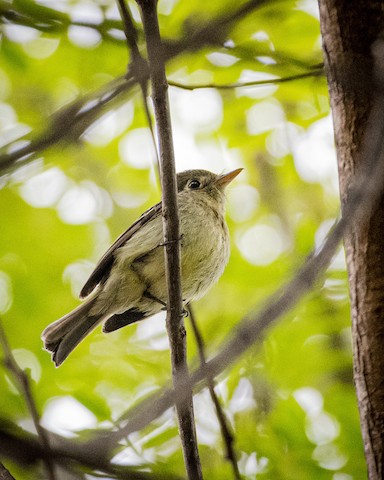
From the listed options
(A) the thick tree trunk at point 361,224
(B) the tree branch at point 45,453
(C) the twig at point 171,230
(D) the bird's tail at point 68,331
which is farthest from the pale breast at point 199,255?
(B) the tree branch at point 45,453

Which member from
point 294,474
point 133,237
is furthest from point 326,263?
point 133,237

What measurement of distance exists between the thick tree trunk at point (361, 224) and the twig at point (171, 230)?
26.1 inches

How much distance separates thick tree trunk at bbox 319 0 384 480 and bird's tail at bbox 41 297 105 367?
2117 millimetres

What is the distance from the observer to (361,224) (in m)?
2.71

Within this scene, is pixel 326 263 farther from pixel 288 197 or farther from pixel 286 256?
pixel 288 197

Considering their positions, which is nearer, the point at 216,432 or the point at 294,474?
the point at 294,474

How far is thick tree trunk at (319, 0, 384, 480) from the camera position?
102 inches

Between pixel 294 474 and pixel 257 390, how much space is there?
74 centimetres

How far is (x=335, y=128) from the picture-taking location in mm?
2883

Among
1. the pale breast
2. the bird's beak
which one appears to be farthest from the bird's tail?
the bird's beak

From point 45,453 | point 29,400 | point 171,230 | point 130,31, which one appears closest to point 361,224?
point 171,230

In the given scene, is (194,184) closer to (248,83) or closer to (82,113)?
(248,83)

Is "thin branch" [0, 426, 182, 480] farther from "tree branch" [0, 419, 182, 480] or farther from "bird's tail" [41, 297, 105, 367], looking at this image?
"bird's tail" [41, 297, 105, 367]

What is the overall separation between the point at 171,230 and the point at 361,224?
0.82 metres
